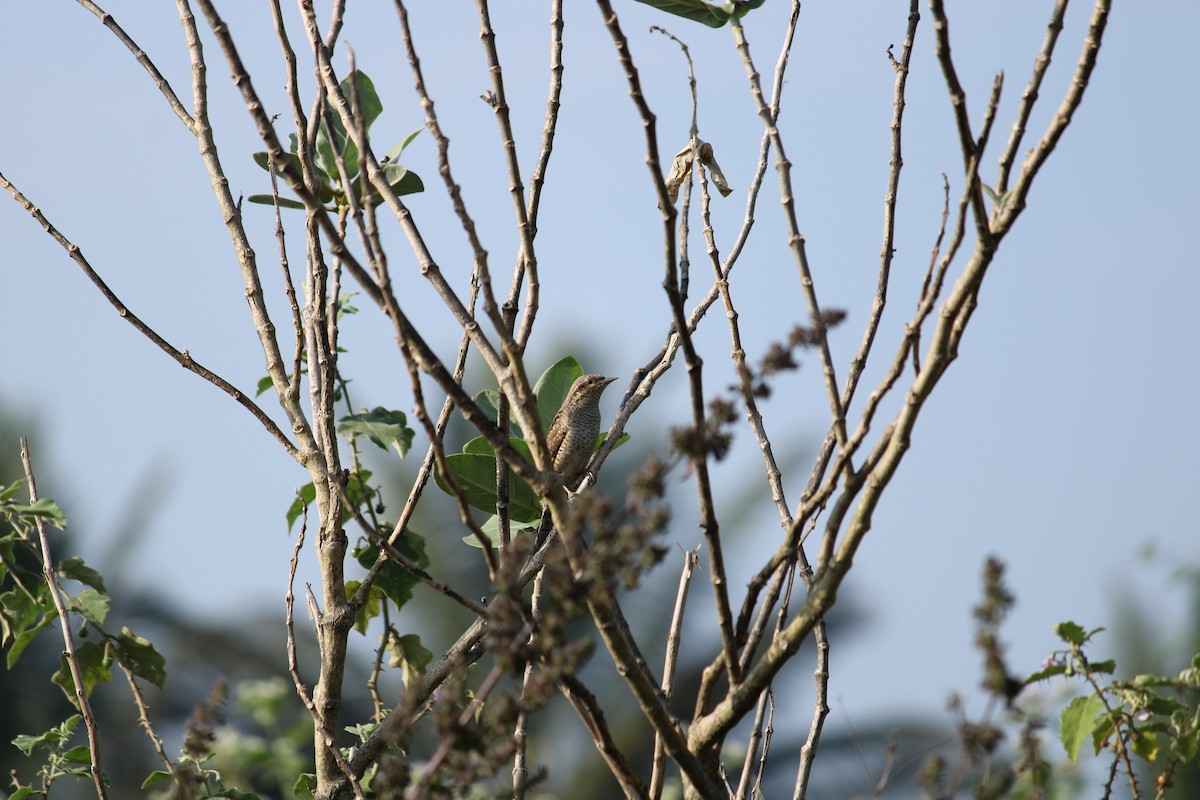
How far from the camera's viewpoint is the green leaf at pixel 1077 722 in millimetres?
2639

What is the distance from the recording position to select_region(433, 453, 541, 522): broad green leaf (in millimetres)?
2662

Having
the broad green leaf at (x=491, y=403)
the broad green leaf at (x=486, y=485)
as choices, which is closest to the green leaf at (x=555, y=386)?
the broad green leaf at (x=491, y=403)

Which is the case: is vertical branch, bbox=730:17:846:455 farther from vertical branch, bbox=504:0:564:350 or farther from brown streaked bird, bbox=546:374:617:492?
brown streaked bird, bbox=546:374:617:492

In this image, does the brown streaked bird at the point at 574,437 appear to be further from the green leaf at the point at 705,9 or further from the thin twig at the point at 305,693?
the green leaf at the point at 705,9

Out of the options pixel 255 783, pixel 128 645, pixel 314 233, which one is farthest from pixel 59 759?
pixel 255 783

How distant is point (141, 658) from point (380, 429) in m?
0.92

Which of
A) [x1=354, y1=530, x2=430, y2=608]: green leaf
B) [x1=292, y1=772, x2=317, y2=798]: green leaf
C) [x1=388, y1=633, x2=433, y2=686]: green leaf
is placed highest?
[x1=354, y1=530, x2=430, y2=608]: green leaf

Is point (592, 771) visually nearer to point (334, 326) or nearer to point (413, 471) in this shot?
point (413, 471)

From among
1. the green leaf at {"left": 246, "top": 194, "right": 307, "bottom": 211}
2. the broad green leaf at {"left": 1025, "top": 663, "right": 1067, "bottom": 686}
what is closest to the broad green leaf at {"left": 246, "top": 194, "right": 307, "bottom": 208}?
the green leaf at {"left": 246, "top": 194, "right": 307, "bottom": 211}

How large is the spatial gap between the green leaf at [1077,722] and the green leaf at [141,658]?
84.8 inches

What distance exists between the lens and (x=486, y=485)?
270 centimetres

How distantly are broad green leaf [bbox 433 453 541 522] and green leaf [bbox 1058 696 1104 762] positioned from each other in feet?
4.36

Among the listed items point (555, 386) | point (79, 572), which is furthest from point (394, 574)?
point (79, 572)

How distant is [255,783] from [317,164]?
857cm
